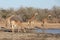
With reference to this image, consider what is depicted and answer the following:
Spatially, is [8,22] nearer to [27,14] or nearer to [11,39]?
[11,39]

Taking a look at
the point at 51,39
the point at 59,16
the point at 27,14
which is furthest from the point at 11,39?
the point at 59,16

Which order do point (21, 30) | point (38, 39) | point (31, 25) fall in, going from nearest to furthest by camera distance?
1. point (38, 39)
2. point (21, 30)
3. point (31, 25)

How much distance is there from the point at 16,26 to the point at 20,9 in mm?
28586

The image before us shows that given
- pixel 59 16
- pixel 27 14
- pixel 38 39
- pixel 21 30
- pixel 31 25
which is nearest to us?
pixel 38 39

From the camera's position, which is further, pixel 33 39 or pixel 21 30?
pixel 21 30

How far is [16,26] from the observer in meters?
25.3

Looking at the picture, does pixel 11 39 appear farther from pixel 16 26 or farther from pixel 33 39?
pixel 16 26

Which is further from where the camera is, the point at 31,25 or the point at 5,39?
the point at 31,25

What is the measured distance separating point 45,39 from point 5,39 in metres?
2.82

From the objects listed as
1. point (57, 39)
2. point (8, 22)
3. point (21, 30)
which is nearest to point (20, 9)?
point (8, 22)

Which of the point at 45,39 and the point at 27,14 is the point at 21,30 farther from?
the point at 27,14

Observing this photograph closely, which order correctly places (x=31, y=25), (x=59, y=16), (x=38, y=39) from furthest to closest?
(x=59, y=16) → (x=31, y=25) → (x=38, y=39)

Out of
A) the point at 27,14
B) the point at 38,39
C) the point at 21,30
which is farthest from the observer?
the point at 27,14

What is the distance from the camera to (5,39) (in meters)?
18.1
